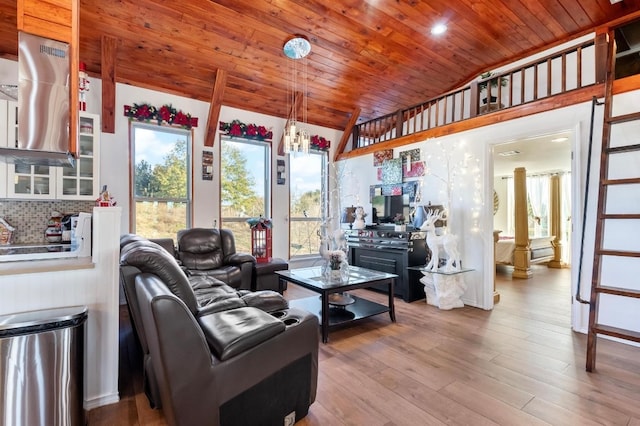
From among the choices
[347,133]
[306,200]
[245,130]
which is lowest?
[306,200]

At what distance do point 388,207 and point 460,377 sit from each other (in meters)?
3.26

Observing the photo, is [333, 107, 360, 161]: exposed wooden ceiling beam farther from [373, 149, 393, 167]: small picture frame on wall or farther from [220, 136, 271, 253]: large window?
[220, 136, 271, 253]: large window

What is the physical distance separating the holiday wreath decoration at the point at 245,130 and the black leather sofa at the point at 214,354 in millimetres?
3660

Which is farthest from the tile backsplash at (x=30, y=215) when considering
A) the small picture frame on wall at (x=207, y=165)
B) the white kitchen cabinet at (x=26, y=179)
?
the small picture frame on wall at (x=207, y=165)

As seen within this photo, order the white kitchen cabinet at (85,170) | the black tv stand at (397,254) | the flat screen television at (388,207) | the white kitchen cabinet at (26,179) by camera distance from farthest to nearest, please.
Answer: the flat screen television at (388,207) < the black tv stand at (397,254) < the white kitchen cabinet at (85,170) < the white kitchen cabinet at (26,179)

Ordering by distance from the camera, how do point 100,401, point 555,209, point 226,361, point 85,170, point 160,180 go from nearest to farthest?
point 226,361 → point 100,401 → point 85,170 → point 160,180 → point 555,209

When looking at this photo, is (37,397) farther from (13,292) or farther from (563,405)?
Result: (563,405)

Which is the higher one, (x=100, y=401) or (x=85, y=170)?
(x=85, y=170)

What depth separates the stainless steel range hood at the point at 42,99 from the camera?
69.6 inches

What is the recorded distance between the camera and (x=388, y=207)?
17.1ft

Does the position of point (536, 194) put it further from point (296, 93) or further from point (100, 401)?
point (100, 401)

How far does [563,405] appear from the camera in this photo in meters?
1.89

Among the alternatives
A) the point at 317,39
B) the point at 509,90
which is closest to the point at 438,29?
the point at 509,90

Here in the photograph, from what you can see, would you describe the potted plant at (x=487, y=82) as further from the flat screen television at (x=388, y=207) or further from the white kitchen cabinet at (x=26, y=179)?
the white kitchen cabinet at (x=26, y=179)
